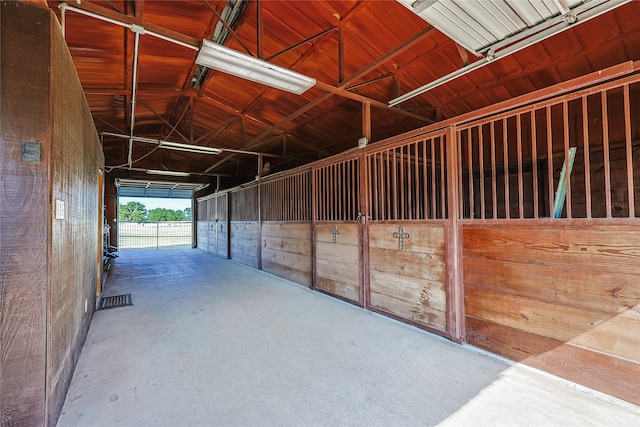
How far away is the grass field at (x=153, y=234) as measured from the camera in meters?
13.8

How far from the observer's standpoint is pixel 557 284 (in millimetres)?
2041

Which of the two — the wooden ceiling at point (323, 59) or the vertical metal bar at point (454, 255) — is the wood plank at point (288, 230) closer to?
the wooden ceiling at point (323, 59)

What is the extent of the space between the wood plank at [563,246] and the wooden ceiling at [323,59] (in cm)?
176

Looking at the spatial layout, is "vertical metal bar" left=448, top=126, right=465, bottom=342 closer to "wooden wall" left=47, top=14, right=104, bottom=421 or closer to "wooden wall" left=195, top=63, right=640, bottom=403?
"wooden wall" left=195, top=63, right=640, bottom=403

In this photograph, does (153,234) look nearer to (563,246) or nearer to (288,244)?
(288,244)

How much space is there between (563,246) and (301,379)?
82.0 inches

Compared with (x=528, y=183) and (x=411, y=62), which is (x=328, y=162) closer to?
(x=411, y=62)

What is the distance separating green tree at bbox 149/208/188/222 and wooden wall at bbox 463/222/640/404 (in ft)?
102

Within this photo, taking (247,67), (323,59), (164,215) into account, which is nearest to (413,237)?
(247,67)

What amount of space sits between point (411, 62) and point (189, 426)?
14.2 ft

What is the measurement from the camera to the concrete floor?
1630 millimetres

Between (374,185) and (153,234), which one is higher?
(374,185)

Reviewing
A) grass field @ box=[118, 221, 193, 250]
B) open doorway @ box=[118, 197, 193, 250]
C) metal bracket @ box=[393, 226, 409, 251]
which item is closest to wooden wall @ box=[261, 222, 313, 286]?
metal bracket @ box=[393, 226, 409, 251]

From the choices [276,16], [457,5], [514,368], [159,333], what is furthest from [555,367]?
[276,16]
